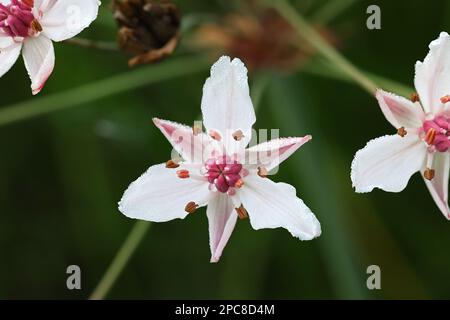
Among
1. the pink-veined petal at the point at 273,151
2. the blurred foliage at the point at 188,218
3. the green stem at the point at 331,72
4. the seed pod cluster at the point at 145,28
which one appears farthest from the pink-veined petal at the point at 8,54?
the blurred foliage at the point at 188,218

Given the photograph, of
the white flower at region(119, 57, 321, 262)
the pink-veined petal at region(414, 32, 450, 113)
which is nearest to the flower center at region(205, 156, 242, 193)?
the white flower at region(119, 57, 321, 262)

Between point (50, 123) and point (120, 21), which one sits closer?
point (120, 21)

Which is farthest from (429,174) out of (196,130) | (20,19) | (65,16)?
(20,19)

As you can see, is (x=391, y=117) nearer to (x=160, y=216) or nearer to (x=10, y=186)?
(x=160, y=216)

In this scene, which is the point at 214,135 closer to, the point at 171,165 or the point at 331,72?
the point at 171,165

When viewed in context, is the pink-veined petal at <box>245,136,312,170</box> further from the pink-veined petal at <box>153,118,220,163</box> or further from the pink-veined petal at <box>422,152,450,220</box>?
the pink-veined petal at <box>422,152,450,220</box>

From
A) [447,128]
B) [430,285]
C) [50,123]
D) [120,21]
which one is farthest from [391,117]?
[50,123]
